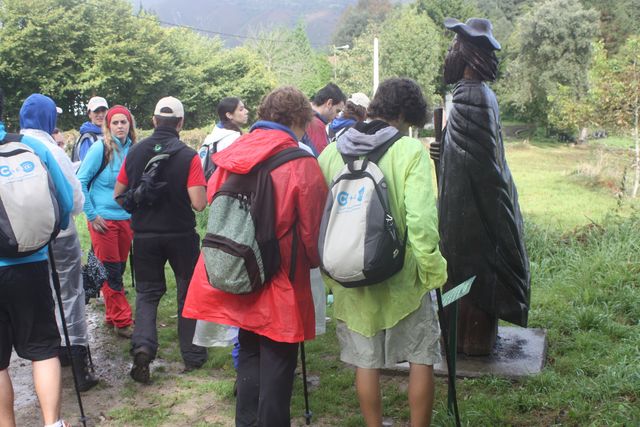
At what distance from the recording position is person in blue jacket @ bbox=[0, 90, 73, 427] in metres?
3.31

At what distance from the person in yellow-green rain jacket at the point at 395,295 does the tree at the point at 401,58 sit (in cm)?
3680

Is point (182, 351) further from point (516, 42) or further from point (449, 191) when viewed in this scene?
point (516, 42)

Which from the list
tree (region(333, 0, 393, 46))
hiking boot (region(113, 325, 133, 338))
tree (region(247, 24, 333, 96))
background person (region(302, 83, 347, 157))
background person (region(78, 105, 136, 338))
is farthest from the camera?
tree (region(333, 0, 393, 46))

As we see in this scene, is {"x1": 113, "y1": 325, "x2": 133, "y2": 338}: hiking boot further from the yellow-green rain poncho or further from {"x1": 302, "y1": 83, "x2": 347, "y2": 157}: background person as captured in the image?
the yellow-green rain poncho

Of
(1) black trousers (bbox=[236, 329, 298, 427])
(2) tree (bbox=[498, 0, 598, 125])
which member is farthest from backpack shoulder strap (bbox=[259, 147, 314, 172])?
(2) tree (bbox=[498, 0, 598, 125])

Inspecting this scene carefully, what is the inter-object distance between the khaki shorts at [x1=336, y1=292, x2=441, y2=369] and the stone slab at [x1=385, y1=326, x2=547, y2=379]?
1.24 metres

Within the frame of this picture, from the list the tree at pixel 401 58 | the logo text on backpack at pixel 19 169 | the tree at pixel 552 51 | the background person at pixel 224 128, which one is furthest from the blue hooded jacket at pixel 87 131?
the tree at pixel 552 51

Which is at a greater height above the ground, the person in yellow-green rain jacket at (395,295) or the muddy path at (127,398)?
the person in yellow-green rain jacket at (395,295)

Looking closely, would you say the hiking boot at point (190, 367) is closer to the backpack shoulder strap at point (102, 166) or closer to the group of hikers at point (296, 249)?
the group of hikers at point (296, 249)

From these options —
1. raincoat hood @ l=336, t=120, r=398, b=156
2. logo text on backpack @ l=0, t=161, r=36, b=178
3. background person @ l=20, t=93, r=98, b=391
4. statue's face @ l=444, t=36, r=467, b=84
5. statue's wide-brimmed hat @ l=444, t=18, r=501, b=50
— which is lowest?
background person @ l=20, t=93, r=98, b=391

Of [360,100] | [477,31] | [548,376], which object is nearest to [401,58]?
[360,100]

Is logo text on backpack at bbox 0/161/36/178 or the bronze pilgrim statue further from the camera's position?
the bronze pilgrim statue

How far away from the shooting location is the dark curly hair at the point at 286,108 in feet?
10.4

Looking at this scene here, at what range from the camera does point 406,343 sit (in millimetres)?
3215
